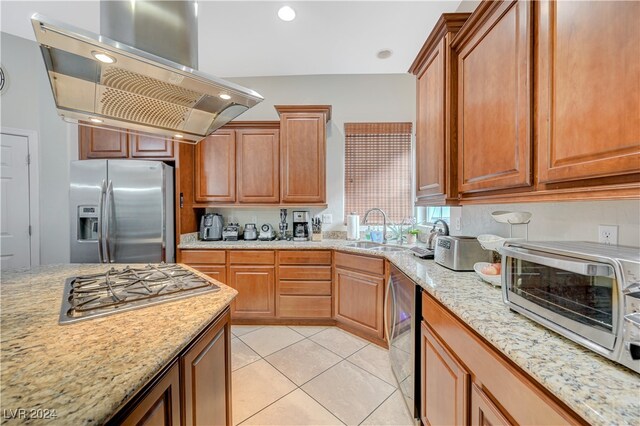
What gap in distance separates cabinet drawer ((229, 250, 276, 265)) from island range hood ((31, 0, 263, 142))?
1.47 meters

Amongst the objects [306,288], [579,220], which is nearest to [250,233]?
[306,288]

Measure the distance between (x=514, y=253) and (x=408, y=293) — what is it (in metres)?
0.72

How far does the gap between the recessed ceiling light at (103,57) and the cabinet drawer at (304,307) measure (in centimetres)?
226

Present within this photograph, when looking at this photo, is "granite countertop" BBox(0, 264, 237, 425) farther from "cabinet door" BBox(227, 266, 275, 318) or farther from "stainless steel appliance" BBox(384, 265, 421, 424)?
"cabinet door" BBox(227, 266, 275, 318)

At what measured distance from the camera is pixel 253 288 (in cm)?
264

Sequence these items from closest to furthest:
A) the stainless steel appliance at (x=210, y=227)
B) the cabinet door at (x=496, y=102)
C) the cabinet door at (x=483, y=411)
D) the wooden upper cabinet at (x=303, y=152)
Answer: the cabinet door at (x=483, y=411)
the cabinet door at (x=496, y=102)
the wooden upper cabinet at (x=303, y=152)
the stainless steel appliance at (x=210, y=227)

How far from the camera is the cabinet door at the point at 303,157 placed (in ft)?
9.20

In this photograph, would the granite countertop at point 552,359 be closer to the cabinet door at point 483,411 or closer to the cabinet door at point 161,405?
the cabinet door at point 483,411

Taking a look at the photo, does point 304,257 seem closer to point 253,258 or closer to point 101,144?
point 253,258

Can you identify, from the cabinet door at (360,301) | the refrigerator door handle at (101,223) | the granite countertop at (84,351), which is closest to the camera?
the granite countertop at (84,351)

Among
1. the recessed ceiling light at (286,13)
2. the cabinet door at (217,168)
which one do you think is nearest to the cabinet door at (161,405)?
the cabinet door at (217,168)

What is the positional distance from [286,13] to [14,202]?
11.0 ft

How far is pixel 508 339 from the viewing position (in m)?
0.76

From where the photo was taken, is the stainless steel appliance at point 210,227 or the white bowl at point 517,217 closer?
the white bowl at point 517,217
